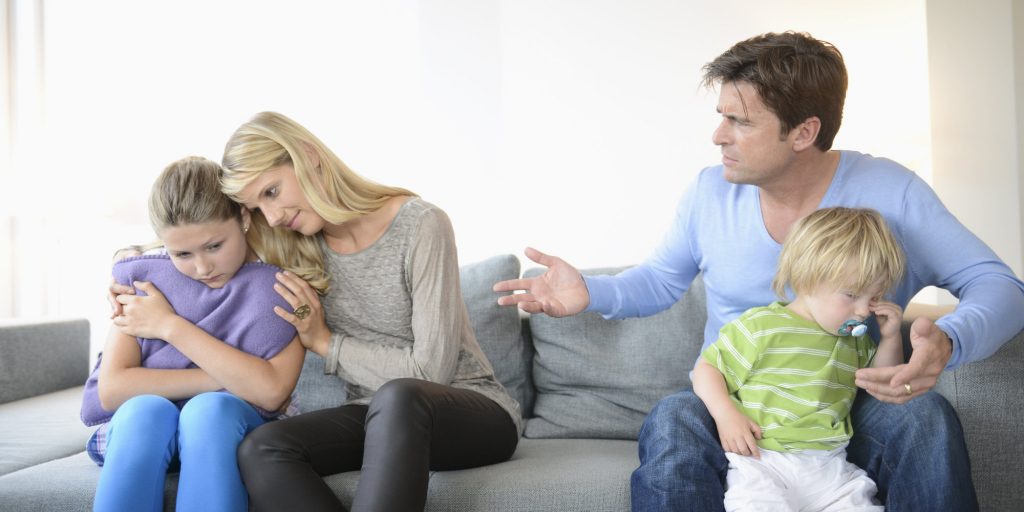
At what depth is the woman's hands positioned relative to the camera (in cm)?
183

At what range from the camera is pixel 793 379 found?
1529 mm

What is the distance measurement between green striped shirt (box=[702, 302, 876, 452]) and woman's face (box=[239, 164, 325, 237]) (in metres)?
0.85

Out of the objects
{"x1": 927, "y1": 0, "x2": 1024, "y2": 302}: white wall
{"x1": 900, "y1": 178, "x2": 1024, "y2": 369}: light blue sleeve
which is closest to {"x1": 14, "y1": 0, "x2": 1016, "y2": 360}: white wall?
→ {"x1": 927, "y1": 0, "x2": 1024, "y2": 302}: white wall

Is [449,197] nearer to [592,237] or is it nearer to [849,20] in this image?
[592,237]

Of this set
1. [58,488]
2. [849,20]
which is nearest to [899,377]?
[58,488]

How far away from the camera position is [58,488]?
1660mm

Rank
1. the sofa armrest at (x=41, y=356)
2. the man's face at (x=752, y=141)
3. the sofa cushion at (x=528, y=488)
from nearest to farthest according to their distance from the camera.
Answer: the sofa cushion at (x=528, y=488)
the man's face at (x=752, y=141)
the sofa armrest at (x=41, y=356)

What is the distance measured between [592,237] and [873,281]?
63.8 inches

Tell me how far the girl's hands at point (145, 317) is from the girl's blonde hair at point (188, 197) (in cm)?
15

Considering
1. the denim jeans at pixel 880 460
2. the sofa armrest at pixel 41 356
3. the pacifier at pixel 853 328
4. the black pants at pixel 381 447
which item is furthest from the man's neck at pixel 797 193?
the sofa armrest at pixel 41 356

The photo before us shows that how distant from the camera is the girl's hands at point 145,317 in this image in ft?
5.87

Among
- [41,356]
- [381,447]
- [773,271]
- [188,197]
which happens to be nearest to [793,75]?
[773,271]

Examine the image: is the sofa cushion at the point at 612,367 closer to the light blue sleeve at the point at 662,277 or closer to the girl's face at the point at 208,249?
the light blue sleeve at the point at 662,277

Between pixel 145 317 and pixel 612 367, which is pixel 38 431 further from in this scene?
pixel 612 367
